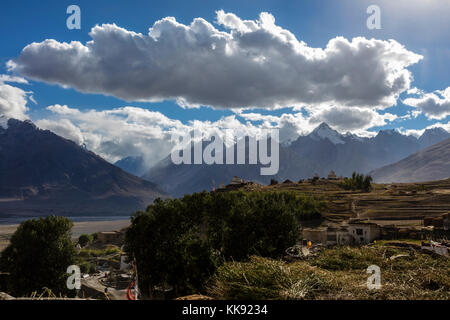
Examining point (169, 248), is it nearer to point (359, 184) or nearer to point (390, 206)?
point (390, 206)

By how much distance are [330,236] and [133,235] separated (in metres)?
31.0

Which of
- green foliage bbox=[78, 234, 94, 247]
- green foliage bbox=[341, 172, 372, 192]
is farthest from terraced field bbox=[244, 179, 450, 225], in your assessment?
green foliage bbox=[78, 234, 94, 247]

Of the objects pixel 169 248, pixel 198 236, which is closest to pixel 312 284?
pixel 169 248

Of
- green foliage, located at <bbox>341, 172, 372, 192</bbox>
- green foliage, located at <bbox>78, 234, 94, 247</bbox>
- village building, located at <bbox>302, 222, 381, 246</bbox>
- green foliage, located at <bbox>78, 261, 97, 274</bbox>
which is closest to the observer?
village building, located at <bbox>302, 222, 381, 246</bbox>

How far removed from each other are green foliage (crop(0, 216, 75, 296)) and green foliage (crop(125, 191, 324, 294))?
21.3 feet

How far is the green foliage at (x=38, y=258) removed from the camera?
1206 inches

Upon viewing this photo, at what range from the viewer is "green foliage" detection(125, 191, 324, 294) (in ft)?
99.0

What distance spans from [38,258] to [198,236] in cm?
1584

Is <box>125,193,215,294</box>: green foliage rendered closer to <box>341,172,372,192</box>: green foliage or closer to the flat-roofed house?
Answer: the flat-roofed house

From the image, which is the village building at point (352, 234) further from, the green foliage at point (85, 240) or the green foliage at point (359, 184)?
the green foliage at point (359, 184)

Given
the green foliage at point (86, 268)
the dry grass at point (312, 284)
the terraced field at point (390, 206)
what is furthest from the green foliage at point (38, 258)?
the terraced field at point (390, 206)
